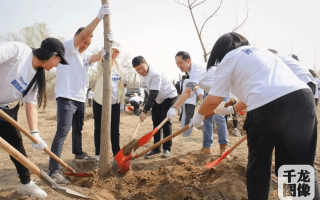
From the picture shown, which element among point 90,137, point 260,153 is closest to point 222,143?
point 260,153

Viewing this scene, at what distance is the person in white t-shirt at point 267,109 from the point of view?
73.9 inches

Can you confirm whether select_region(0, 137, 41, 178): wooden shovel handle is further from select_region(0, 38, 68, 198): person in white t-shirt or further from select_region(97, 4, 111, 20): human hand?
select_region(97, 4, 111, 20): human hand

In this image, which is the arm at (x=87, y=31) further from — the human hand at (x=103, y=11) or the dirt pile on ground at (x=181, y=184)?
the dirt pile on ground at (x=181, y=184)

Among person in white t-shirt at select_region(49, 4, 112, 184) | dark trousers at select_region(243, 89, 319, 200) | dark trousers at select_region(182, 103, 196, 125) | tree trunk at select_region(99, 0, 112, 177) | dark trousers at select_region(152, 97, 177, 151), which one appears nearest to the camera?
dark trousers at select_region(243, 89, 319, 200)

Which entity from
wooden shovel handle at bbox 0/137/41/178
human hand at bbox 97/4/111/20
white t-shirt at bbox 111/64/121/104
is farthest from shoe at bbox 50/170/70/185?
human hand at bbox 97/4/111/20

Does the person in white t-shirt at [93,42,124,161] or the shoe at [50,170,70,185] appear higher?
the person in white t-shirt at [93,42,124,161]

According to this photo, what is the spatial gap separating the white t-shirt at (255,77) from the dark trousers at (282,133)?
0.06m

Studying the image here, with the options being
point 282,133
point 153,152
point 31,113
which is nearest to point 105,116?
point 31,113

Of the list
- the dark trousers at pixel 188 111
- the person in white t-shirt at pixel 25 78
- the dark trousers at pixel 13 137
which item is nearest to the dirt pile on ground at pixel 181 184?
the dark trousers at pixel 13 137

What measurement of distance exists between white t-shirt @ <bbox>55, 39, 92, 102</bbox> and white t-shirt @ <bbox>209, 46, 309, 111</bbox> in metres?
2.10

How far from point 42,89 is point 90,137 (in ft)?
14.5

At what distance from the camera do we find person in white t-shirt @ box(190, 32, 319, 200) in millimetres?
1876

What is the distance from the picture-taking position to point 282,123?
1.88 meters

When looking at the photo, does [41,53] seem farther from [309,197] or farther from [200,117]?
[309,197]
